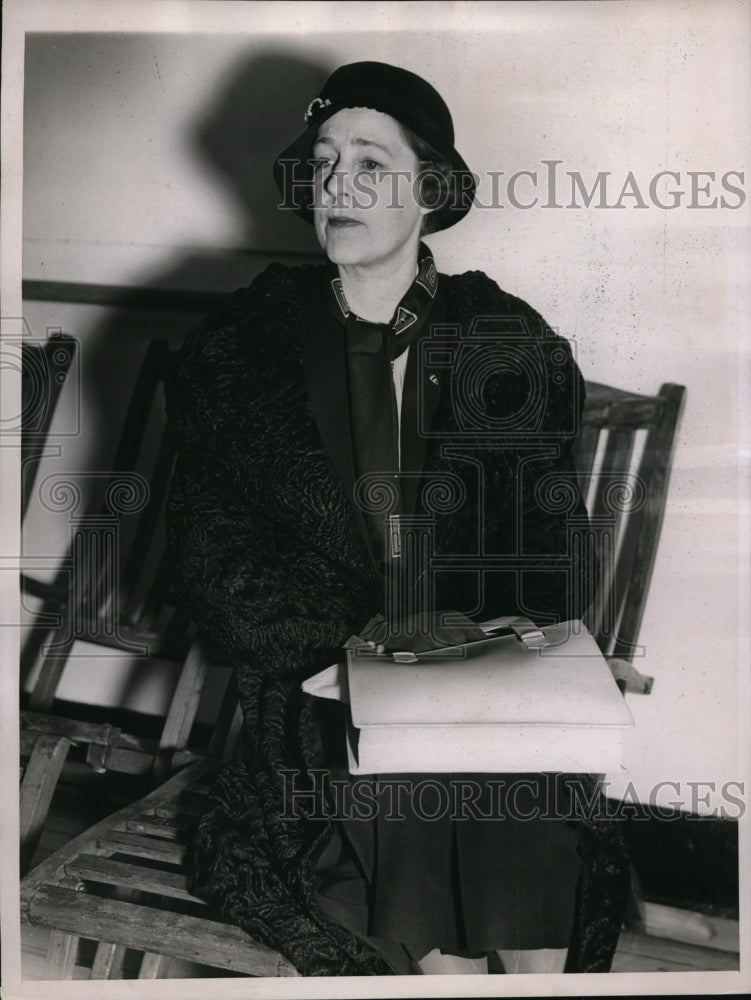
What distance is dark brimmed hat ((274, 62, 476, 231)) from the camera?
126 cm

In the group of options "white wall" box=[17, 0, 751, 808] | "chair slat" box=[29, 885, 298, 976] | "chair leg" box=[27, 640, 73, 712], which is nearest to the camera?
"chair slat" box=[29, 885, 298, 976]

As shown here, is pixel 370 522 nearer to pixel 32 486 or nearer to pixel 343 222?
pixel 343 222

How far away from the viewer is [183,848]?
4.22ft

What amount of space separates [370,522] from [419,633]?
0.16 m

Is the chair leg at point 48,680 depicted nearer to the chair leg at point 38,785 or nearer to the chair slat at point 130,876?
the chair leg at point 38,785

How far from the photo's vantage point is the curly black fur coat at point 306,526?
48.7 inches

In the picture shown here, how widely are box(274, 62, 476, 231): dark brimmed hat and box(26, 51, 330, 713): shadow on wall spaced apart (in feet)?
0.16

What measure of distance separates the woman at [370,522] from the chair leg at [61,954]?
Answer: 198 millimetres

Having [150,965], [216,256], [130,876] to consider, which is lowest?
[150,965]

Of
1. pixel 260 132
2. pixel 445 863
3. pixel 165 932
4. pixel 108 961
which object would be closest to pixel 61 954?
pixel 108 961

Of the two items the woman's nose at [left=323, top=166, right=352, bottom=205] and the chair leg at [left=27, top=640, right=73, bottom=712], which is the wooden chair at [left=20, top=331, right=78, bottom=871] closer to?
the chair leg at [left=27, top=640, right=73, bottom=712]

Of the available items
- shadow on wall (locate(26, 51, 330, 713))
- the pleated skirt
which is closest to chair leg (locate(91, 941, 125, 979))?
the pleated skirt

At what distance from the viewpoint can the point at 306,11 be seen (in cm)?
133

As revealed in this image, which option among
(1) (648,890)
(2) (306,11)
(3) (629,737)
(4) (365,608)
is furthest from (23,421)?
(1) (648,890)
